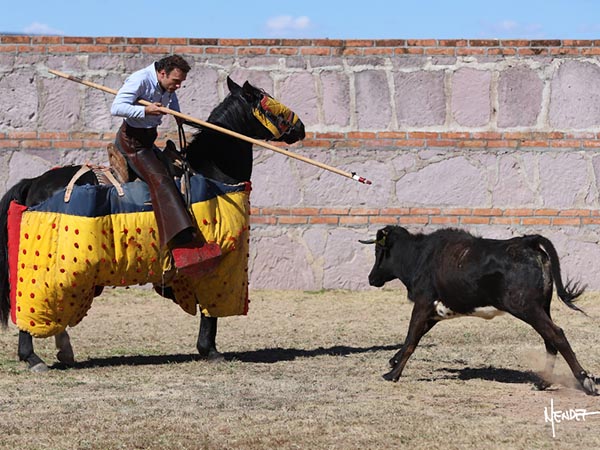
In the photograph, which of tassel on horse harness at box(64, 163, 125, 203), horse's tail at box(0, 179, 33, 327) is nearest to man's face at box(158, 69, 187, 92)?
tassel on horse harness at box(64, 163, 125, 203)

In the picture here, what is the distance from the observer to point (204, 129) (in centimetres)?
905

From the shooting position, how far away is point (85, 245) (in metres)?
8.27

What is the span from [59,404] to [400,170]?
6628 millimetres

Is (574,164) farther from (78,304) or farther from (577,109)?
(78,304)

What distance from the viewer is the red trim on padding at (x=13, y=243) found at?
337 inches

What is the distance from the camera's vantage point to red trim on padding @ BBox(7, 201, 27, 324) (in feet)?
28.1

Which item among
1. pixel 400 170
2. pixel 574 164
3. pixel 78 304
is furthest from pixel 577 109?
pixel 78 304

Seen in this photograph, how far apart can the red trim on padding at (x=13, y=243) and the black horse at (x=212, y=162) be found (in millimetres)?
101

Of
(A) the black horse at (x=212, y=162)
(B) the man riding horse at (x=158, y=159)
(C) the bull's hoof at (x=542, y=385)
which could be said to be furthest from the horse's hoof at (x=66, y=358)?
(C) the bull's hoof at (x=542, y=385)

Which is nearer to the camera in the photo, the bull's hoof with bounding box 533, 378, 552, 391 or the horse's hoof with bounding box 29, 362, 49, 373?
the bull's hoof with bounding box 533, 378, 552, 391

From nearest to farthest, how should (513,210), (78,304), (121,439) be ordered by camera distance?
(121,439)
(78,304)
(513,210)

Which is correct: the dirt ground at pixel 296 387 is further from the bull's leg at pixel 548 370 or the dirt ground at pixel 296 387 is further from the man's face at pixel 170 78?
the man's face at pixel 170 78

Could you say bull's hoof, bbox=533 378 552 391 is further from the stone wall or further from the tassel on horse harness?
the stone wall

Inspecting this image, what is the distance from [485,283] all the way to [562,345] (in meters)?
0.66
